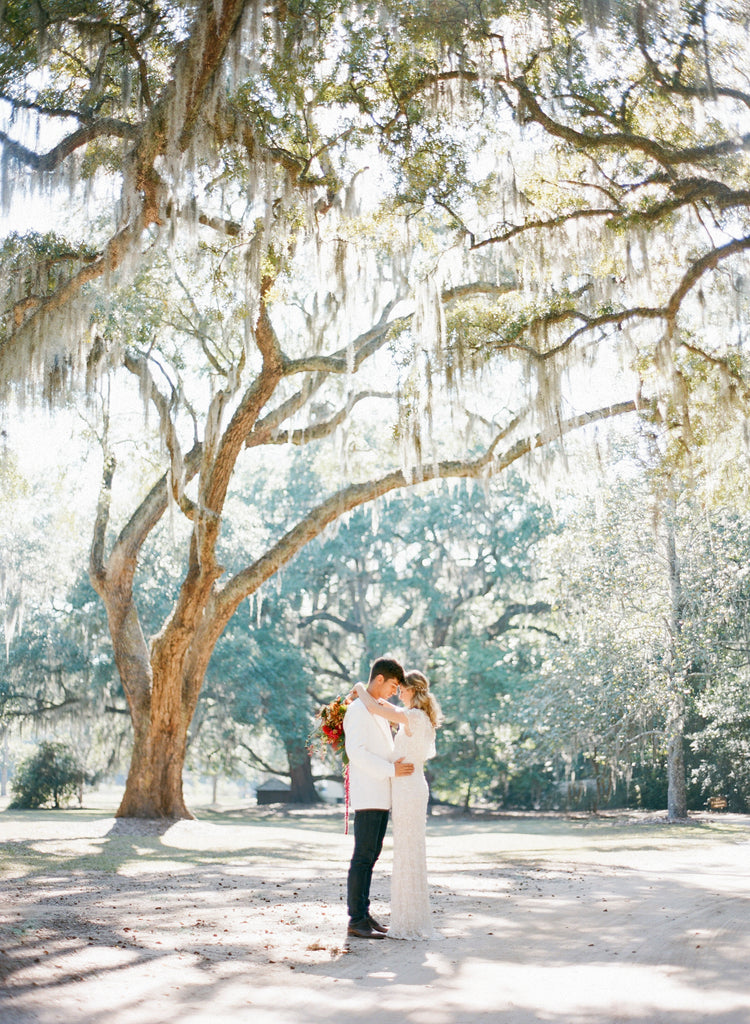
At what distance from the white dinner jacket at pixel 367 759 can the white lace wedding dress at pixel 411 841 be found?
8 centimetres

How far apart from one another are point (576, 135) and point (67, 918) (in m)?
6.78

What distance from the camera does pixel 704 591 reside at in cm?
1783

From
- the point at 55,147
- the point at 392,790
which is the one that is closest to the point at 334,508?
the point at 55,147

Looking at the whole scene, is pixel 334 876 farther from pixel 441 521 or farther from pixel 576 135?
pixel 441 521

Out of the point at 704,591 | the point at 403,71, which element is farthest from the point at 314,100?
the point at 704,591

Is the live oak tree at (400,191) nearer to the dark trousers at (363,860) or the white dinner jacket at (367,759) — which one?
the white dinner jacket at (367,759)

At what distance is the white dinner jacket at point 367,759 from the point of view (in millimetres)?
5363

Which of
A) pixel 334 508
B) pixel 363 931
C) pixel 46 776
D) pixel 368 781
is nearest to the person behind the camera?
pixel 363 931

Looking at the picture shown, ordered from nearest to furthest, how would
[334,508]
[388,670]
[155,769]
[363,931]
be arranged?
[363,931], [388,670], [334,508], [155,769]

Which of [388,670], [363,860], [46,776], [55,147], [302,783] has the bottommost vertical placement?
[302,783]

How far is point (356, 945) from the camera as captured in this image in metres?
4.98

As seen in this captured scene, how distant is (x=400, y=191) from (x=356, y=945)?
21.3ft

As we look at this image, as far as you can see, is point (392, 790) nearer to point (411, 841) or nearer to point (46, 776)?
point (411, 841)

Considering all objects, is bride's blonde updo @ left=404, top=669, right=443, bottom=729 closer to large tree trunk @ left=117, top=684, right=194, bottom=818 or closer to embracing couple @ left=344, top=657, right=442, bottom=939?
embracing couple @ left=344, top=657, right=442, bottom=939
